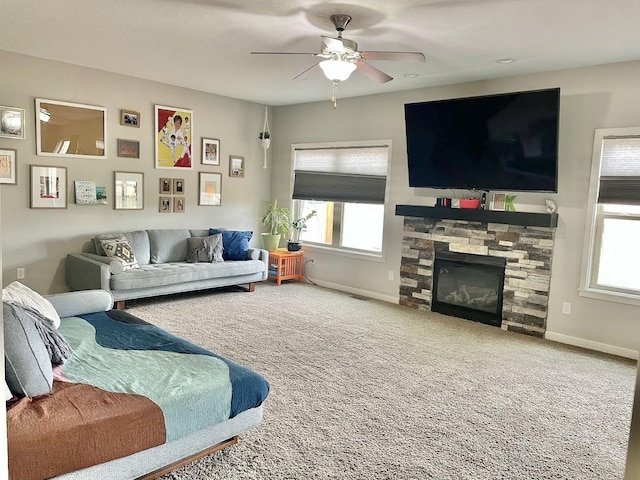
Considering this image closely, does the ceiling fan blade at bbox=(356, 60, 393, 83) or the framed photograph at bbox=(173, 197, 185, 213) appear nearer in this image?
the ceiling fan blade at bbox=(356, 60, 393, 83)

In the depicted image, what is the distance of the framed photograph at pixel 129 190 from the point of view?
564cm

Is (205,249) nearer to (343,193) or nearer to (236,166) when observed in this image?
(236,166)

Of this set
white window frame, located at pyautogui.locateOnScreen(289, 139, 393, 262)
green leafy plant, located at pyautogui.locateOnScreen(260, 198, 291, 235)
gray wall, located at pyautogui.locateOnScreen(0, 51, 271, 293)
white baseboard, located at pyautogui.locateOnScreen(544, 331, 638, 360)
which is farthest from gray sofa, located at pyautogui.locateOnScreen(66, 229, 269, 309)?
white baseboard, located at pyautogui.locateOnScreen(544, 331, 638, 360)

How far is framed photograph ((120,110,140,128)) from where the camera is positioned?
559cm

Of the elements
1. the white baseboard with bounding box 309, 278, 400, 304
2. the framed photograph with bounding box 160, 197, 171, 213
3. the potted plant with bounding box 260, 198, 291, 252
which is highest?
the framed photograph with bounding box 160, 197, 171, 213

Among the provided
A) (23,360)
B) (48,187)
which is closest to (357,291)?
(48,187)

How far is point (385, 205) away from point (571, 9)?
10.4 feet

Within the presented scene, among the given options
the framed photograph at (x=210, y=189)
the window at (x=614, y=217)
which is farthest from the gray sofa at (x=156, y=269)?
the window at (x=614, y=217)

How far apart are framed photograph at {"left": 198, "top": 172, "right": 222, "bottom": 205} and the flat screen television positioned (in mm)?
2790

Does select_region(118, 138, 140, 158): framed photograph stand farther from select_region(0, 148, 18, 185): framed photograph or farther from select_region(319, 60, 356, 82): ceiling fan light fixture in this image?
select_region(319, 60, 356, 82): ceiling fan light fixture

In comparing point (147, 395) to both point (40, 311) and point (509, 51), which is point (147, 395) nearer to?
point (40, 311)

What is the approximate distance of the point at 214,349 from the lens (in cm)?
397

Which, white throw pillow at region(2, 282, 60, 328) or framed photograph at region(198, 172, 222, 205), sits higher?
framed photograph at region(198, 172, 222, 205)

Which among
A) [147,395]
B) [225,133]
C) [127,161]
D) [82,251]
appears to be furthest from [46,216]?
[147,395]
